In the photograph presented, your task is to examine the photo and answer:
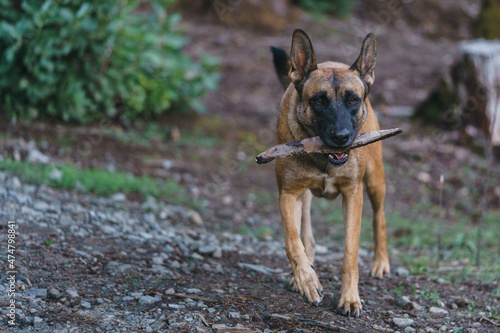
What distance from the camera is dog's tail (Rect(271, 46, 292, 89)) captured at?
17.5 ft

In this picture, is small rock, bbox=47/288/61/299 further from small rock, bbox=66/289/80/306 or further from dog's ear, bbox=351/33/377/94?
dog's ear, bbox=351/33/377/94

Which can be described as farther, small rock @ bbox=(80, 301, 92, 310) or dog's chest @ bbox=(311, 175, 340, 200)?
dog's chest @ bbox=(311, 175, 340, 200)

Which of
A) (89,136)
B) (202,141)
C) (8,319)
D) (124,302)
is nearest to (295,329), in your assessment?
(124,302)

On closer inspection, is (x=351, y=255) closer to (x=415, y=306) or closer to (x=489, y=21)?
(x=415, y=306)

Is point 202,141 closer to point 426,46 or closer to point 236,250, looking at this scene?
point 236,250

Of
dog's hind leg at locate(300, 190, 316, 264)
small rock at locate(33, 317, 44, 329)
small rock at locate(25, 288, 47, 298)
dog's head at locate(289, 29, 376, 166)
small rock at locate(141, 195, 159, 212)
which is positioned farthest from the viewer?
small rock at locate(141, 195, 159, 212)

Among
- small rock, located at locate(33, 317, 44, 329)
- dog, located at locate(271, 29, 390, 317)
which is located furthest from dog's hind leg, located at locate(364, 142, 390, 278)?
small rock, located at locate(33, 317, 44, 329)

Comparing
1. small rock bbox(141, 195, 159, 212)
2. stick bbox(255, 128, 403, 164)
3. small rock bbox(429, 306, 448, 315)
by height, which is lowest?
small rock bbox(429, 306, 448, 315)

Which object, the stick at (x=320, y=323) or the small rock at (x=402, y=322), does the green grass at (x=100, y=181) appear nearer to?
the stick at (x=320, y=323)

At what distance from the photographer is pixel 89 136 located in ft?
26.9

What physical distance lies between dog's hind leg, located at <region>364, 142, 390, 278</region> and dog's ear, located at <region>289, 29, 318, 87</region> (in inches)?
42.0

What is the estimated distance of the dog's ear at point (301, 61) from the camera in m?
4.28

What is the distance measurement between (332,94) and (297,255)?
4.02 feet

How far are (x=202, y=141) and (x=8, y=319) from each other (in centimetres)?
636
